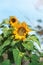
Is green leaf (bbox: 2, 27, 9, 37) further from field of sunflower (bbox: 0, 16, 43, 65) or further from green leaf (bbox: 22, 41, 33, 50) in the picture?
green leaf (bbox: 22, 41, 33, 50)

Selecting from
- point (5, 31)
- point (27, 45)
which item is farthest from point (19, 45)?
point (5, 31)

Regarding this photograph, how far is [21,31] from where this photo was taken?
5.12 ft

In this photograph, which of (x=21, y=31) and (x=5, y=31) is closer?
(x=21, y=31)

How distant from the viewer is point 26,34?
160 cm

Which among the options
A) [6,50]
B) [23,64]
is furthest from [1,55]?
[23,64]

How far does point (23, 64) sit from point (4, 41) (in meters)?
0.21

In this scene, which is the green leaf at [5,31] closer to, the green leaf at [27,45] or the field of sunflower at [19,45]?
the field of sunflower at [19,45]

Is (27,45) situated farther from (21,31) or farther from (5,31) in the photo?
(5,31)

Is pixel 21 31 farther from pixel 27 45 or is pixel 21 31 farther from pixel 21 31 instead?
pixel 27 45

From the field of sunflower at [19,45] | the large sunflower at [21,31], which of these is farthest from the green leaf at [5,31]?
the large sunflower at [21,31]

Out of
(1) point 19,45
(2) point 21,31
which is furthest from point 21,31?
(1) point 19,45

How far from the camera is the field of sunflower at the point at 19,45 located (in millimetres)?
1578

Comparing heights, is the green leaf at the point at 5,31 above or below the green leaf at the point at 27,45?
above

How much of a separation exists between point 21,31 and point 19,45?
0.35 feet
